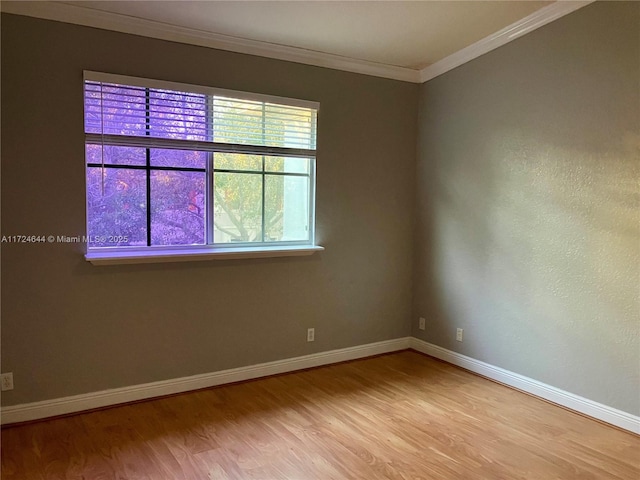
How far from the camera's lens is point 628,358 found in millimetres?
2807

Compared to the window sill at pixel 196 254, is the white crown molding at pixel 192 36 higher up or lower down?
higher up

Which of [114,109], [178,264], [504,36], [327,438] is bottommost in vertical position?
[327,438]

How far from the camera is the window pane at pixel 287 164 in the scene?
140 inches

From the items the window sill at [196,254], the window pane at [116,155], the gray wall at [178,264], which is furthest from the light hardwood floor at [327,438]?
the window pane at [116,155]

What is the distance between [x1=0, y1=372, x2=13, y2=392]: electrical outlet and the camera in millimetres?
2717

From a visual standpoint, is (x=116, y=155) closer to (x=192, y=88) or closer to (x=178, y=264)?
(x=192, y=88)

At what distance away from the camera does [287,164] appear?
3.62m

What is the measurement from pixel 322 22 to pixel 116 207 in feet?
5.84

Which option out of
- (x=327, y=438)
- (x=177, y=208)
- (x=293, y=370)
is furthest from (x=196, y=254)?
(x=327, y=438)

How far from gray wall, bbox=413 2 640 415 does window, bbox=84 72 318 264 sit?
1194mm

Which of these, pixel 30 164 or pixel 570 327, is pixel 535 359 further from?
pixel 30 164

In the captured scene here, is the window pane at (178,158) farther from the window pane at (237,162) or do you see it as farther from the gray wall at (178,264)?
the gray wall at (178,264)

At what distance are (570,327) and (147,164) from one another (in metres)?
2.96

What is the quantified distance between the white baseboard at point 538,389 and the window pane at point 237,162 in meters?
2.15
